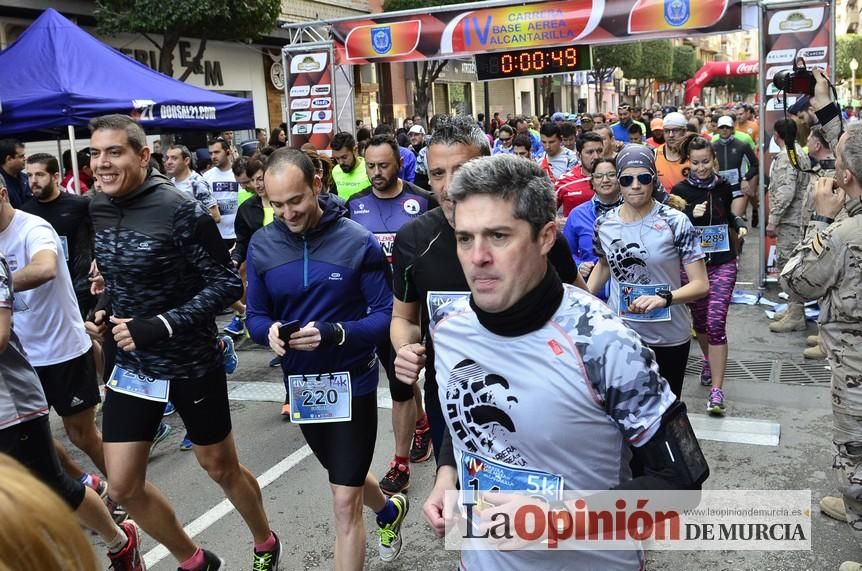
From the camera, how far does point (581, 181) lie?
7316mm

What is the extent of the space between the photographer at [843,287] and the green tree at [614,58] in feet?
141

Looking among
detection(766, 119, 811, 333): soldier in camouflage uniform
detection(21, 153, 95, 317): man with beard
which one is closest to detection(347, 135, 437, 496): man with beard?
detection(21, 153, 95, 317): man with beard

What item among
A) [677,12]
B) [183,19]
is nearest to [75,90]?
[677,12]

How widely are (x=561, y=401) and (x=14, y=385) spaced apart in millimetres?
2402

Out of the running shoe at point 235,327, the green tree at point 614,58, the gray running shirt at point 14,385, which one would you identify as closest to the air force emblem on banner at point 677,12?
the running shoe at point 235,327

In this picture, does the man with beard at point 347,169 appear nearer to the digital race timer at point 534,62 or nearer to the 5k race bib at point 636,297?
the 5k race bib at point 636,297

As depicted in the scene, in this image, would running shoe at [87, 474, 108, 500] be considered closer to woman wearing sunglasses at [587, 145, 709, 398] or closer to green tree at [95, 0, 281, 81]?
woman wearing sunglasses at [587, 145, 709, 398]

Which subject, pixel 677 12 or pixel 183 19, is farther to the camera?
pixel 183 19

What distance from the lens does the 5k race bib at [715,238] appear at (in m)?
6.25

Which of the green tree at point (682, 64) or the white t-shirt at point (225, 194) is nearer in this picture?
the white t-shirt at point (225, 194)

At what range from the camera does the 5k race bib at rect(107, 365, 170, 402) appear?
11.6 feet

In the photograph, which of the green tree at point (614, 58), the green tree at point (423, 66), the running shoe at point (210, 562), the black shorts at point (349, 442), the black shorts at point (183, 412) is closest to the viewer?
the black shorts at point (349, 442)

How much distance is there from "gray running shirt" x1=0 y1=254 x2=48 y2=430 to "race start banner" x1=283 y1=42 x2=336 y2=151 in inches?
406

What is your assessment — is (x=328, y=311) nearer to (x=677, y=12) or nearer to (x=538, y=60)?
(x=677, y=12)
